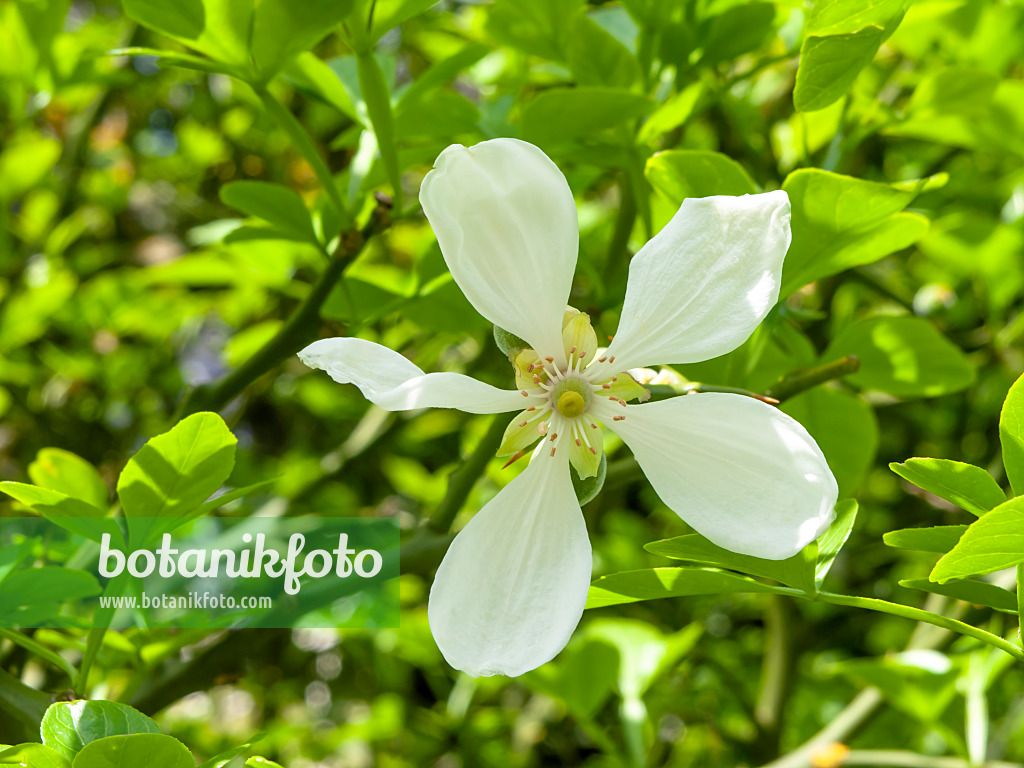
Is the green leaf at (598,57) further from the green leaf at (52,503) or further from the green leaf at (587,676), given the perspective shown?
the green leaf at (587,676)

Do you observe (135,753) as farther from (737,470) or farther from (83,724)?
(737,470)

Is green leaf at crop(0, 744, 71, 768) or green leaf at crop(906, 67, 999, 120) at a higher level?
green leaf at crop(906, 67, 999, 120)

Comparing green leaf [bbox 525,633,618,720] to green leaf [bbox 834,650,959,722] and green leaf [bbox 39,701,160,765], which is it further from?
green leaf [bbox 39,701,160,765]

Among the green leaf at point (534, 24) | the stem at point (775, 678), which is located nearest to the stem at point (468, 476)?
the green leaf at point (534, 24)

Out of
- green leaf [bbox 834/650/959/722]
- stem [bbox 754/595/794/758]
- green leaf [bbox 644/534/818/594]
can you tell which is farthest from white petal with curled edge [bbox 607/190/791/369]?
stem [bbox 754/595/794/758]

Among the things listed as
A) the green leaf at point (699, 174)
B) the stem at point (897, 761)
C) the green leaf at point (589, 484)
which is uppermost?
the green leaf at point (699, 174)

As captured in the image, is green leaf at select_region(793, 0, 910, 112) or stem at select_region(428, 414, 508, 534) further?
stem at select_region(428, 414, 508, 534)

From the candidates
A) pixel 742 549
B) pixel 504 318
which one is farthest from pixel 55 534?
pixel 742 549
